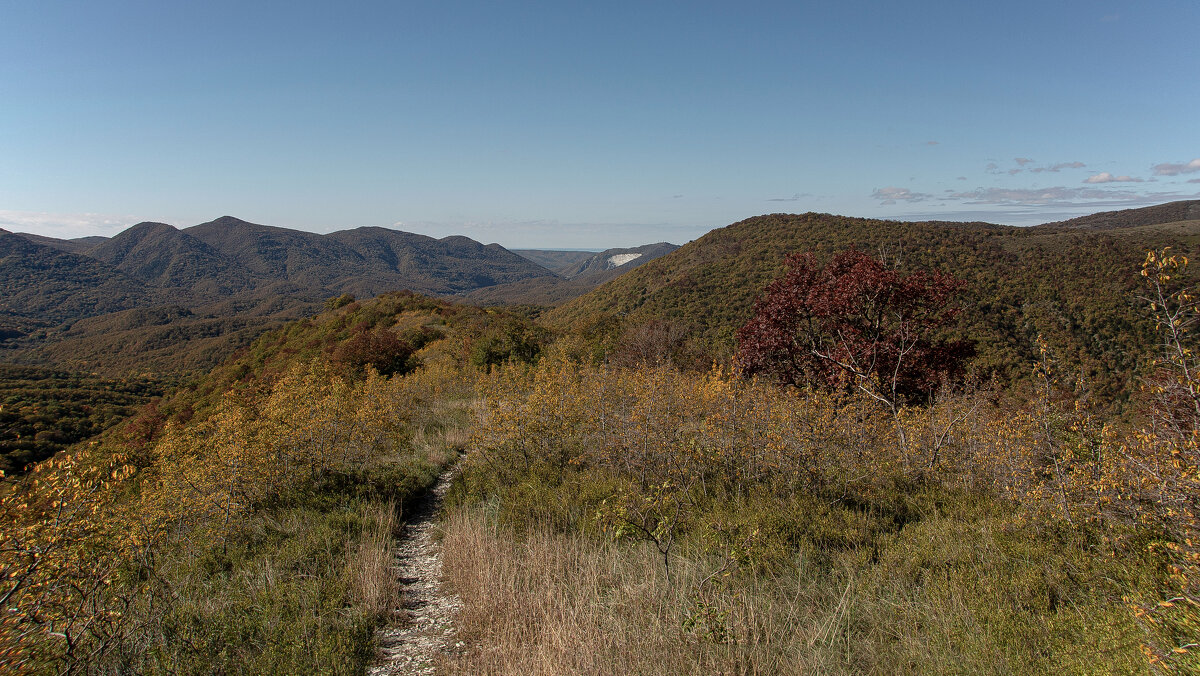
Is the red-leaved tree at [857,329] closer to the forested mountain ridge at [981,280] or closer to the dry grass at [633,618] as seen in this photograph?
the forested mountain ridge at [981,280]

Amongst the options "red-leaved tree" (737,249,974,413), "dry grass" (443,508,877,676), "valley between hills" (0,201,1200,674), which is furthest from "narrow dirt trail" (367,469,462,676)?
"red-leaved tree" (737,249,974,413)

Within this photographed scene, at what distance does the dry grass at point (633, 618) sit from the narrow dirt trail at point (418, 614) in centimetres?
20

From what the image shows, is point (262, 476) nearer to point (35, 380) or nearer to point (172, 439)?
point (172, 439)

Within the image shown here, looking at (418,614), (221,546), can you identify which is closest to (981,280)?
(418,614)

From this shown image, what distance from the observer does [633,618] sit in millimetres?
3650

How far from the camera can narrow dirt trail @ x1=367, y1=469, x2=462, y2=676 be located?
3.94m

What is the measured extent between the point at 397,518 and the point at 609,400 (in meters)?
4.28

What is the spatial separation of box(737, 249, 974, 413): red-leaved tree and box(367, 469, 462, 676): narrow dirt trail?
252 inches

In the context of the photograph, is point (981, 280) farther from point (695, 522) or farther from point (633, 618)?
point (633, 618)

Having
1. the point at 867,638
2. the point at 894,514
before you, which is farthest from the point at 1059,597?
the point at 894,514

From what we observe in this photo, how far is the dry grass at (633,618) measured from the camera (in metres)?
3.15

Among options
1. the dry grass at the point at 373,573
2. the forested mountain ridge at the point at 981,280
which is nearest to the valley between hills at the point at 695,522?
the dry grass at the point at 373,573

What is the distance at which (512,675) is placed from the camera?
126 inches

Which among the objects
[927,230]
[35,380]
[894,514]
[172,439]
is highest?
[927,230]
